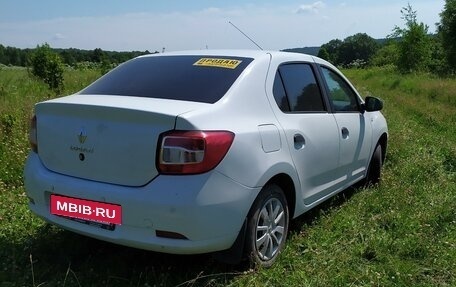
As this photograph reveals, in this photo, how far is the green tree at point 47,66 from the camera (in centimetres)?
1499

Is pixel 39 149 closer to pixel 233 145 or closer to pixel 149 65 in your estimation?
pixel 149 65

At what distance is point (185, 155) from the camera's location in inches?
107

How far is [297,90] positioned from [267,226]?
1178 mm

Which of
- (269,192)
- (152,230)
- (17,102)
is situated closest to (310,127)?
(269,192)

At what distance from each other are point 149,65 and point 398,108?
12510mm

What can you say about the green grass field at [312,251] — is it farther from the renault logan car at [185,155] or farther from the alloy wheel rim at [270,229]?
the renault logan car at [185,155]

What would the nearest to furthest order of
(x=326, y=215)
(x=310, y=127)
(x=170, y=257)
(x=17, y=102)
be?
(x=170, y=257) < (x=310, y=127) < (x=326, y=215) < (x=17, y=102)

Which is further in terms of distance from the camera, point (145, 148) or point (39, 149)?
point (39, 149)

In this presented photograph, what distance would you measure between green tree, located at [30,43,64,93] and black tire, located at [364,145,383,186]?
1085 cm

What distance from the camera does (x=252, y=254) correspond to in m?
3.16

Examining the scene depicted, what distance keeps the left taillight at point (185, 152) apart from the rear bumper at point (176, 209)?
5 cm

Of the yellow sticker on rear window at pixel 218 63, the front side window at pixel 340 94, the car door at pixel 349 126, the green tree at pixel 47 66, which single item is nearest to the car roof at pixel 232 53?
the yellow sticker on rear window at pixel 218 63

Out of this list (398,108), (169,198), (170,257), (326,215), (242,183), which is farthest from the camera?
(398,108)

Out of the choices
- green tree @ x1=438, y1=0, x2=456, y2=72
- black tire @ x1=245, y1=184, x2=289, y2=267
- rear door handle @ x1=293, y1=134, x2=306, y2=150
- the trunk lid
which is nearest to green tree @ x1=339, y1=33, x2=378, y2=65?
green tree @ x1=438, y1=0, x2=456, y2=72
